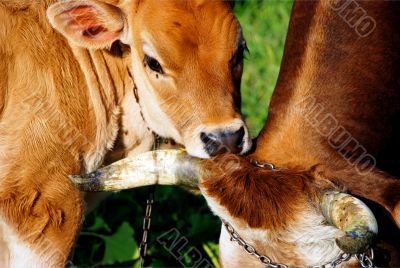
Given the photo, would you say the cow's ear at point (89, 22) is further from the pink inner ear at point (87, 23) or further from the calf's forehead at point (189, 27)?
the calf's forehead at point (189, 27)

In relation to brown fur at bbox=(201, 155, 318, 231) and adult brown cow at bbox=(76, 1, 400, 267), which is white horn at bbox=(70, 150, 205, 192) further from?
brown fur at bbox=(201, 155, 318, 231)

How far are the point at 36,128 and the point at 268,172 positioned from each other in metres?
1.33

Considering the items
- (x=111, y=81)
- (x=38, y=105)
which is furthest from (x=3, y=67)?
(x=111, y=81)

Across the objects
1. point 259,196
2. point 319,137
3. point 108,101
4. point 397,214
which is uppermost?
point 397,214

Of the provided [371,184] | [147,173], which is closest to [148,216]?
[147,173]

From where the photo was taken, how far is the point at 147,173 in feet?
13.1

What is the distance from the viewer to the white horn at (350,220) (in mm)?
3309

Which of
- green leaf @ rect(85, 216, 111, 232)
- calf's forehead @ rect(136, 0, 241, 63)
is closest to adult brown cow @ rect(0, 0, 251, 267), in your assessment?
calf's forehead @ rect(136, 0, 241, 63)

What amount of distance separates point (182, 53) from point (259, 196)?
93 cm

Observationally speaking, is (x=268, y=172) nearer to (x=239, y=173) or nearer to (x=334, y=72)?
(x=239, y=173)

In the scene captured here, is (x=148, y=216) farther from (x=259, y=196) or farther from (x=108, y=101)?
(x=259, y=196)

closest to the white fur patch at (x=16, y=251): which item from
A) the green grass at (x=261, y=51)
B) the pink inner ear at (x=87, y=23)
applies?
the pink inner ear at (x=87, y=23)

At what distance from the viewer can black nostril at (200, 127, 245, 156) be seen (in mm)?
4137

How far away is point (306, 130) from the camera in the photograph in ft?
13.7
